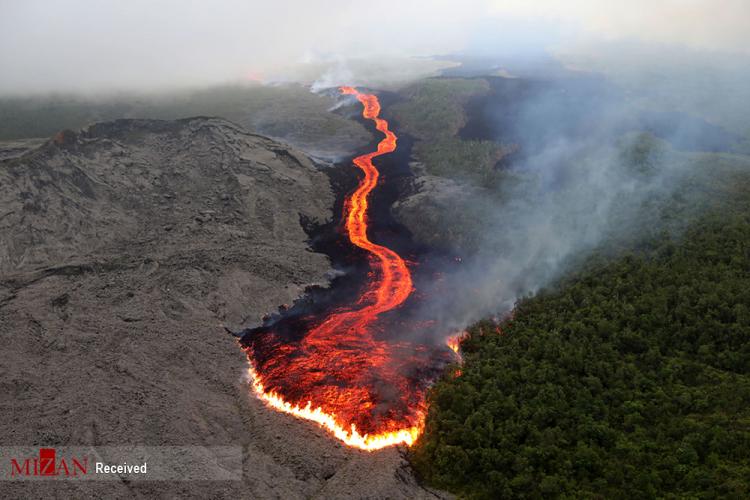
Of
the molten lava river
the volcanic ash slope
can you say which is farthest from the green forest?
the volcanic ash slope

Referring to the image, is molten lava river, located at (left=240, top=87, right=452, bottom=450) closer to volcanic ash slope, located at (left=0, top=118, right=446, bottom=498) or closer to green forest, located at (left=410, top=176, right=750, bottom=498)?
volcanic ash slope, located at (left=0, top=118, right=446, bottom=498)

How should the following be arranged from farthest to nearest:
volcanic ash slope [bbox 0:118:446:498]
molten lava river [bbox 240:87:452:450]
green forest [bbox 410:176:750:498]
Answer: molten lava river [bbox 240:87:452:450], volcanic ash slope [bbox 0:118:446:498], green forest [bbox 410:176:750:498]

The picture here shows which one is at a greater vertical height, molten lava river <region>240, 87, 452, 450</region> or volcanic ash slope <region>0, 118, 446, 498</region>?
volcanic ash slope <region>0, 118, 446, 498</region>

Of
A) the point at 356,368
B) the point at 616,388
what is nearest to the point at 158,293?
the point at 356,368

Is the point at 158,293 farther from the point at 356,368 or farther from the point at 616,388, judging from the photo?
the point at 616,388

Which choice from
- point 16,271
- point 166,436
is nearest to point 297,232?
point 16,271

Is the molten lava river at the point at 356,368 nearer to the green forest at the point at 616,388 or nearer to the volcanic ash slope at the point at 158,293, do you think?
the volcanic ash slope at the point at 158,293
